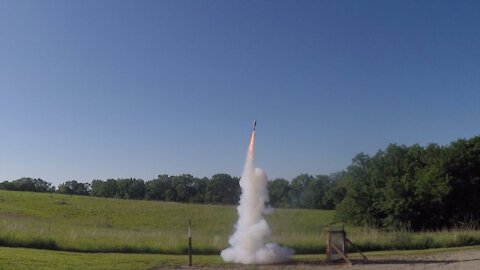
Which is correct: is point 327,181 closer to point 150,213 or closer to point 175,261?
point 150,213

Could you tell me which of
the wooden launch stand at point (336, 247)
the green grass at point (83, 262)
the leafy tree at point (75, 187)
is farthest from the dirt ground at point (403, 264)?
the leafy tree at point (75, 187)

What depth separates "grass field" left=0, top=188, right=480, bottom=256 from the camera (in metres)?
29.6

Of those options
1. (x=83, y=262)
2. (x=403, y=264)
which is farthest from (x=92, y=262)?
(x=403, y=264)

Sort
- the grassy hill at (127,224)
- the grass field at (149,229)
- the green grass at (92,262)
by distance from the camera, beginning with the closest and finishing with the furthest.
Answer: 1. the green grass at (92,262)
2. the grassy hill at (127,224)
3. the grass field at (149,229)

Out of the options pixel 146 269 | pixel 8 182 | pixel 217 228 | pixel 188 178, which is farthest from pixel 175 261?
pixel 8 182

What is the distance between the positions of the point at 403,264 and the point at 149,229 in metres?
33.6

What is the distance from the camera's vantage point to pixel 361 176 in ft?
201

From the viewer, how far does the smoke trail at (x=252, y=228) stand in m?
24.5

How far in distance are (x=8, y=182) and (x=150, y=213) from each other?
67.2 m

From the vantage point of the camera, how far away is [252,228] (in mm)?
25328

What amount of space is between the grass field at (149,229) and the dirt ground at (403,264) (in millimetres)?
6701

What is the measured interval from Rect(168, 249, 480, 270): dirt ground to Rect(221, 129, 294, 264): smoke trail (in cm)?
115

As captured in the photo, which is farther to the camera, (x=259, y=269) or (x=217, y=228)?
(x=217, y=228)

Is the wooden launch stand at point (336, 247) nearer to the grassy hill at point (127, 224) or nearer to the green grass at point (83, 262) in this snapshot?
the green grass at point (83, 262)
